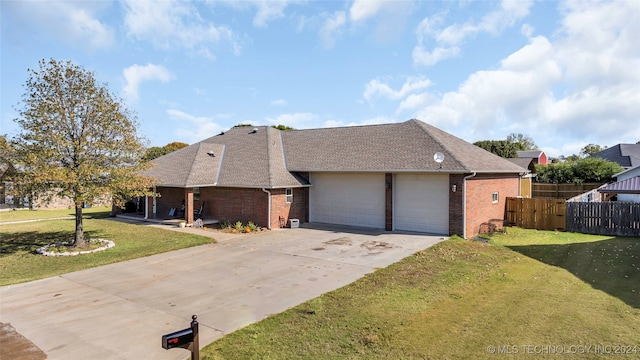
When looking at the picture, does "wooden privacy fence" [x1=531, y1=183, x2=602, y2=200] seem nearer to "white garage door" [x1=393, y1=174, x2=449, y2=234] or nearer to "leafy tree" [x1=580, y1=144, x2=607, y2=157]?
"white garage door" [x1=393, y1=174, x2=449, y2=234]

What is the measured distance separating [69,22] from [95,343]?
11.6 m

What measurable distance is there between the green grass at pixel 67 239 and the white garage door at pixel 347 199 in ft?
22.7

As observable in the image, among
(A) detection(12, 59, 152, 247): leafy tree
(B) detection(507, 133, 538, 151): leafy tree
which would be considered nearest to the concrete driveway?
(A) detection(12, 59, 152, 247): leafy tree

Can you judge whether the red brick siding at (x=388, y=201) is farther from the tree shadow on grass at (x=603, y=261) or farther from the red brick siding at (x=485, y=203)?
the tree shadow on grass at (x=603, y=261)

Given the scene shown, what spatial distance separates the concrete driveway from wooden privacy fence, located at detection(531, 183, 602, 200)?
20135mm

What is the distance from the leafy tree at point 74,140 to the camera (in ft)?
40.8

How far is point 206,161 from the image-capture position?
21.2m

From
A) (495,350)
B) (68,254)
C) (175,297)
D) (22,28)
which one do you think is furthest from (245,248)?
(22,28)

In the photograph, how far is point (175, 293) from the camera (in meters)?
8.49

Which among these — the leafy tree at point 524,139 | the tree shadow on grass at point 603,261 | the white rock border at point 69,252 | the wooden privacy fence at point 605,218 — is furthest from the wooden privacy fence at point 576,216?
the leafy tree at point 524,139

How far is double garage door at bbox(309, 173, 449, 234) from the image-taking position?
1582 centimetres

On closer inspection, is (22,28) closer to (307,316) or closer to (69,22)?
(69,22)

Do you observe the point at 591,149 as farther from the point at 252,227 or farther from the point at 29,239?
the point at 29,239

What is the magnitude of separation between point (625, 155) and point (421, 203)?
3480 cm
